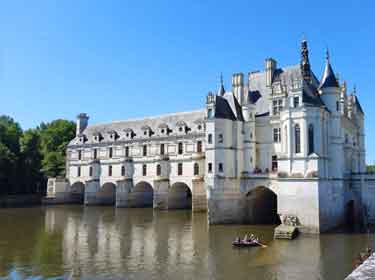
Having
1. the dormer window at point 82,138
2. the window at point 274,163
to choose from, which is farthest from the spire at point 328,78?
the dormer window at point 82,138

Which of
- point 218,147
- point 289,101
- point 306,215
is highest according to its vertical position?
point 289,101

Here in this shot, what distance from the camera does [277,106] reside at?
32312mm

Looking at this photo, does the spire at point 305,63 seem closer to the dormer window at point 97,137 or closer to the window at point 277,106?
the window at point 277,106

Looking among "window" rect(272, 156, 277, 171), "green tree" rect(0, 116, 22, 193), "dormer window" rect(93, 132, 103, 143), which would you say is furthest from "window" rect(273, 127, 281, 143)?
"green tree" rect(0, 116, 22, 193)

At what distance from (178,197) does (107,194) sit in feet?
44.8

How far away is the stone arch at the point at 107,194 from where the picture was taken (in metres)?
53.0

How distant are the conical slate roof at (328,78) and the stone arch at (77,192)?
4140cm

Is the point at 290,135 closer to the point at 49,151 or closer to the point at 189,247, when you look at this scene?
the point at 189,247

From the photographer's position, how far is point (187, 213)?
41719mm

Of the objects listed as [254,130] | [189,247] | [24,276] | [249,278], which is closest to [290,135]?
[254,130]

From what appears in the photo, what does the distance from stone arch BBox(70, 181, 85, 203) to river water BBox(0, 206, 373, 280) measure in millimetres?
23715

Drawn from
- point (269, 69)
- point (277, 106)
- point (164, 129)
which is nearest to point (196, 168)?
point (164, 129)

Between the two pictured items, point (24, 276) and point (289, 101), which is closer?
point (24, 276)

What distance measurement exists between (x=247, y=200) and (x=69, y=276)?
63.9 ft
